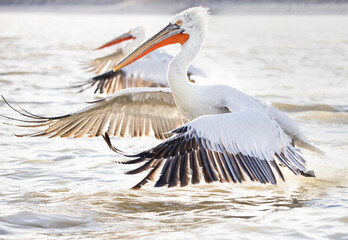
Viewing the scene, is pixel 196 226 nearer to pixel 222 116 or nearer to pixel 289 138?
pixel 222 116

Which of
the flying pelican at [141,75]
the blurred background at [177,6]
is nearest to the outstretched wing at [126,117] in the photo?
the flying pelican at [141,75]

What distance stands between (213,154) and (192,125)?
232mm

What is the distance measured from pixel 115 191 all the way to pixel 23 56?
1136cm

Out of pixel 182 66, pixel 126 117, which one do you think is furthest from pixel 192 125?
pixel 126 117

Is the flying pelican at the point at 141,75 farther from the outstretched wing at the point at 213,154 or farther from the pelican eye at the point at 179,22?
the outstretched wing at the point at 213,154

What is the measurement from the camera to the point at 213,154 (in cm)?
429

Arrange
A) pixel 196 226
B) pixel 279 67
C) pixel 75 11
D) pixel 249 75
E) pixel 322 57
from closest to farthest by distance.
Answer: pixel 196 226 → pixel 249 75 → pixel 279 67 → pixel 322 57 → pixel 75 11

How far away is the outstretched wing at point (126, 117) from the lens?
5551mm

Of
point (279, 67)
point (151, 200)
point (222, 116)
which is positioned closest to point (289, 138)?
point (222, 116)

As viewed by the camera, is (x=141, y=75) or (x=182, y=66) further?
(x=141, y=75)

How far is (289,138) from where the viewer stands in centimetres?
493

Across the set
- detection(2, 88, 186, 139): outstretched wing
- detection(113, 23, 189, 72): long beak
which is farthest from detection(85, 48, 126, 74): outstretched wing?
detection(113, 23, 189, 72): long beak

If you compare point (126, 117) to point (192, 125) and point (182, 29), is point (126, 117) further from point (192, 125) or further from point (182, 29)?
point (192, 125)

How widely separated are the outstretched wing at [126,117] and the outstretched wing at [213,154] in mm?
1238
